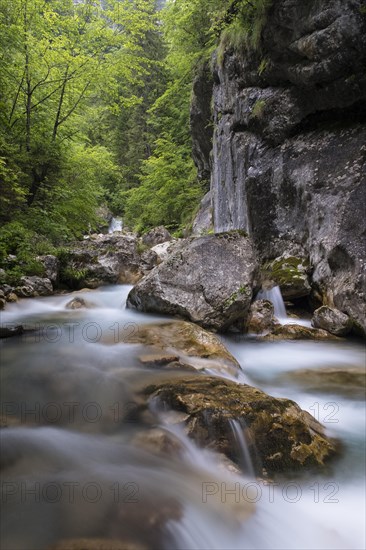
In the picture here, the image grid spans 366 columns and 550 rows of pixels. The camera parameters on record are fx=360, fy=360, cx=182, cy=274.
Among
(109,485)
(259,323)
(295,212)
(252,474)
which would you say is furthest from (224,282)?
(109,485)

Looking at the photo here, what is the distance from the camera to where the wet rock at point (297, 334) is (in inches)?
242

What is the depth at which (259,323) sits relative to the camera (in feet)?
21.5

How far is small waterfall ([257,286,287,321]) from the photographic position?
23.7 feet

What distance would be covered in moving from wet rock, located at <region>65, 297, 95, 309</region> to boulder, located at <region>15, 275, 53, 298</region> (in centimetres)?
88

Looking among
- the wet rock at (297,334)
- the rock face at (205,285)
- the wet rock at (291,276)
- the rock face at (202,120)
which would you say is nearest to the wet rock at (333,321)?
the wet rock at (297,334)

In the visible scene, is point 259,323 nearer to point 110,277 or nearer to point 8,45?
point 110,277

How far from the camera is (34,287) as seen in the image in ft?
25.6

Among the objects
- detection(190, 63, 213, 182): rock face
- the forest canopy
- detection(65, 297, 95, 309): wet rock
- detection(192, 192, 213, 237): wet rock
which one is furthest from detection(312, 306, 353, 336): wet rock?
detection(190, 63, 213, 182): rock face

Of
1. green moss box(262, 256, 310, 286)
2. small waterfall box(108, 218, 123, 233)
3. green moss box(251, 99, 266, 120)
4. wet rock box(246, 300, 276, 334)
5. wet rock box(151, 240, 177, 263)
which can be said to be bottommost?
wet rock box(246, 300, 276, 334)

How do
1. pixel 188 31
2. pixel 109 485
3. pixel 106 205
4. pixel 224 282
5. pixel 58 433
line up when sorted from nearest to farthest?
pixel 109 485 → pixel 58 433 → pixel 224 282 → pixel 188 31 → pixel 106 205

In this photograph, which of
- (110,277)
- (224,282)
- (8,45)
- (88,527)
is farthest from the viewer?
(110,277)

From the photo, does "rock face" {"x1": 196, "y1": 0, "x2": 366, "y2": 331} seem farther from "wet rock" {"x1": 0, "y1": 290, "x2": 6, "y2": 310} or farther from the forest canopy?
"wet rock" {"x1": 0, "y1": 290, "x2": 6, "y2": 310}

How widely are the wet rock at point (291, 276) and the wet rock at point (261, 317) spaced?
0.78 metres

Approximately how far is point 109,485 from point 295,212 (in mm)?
7084
